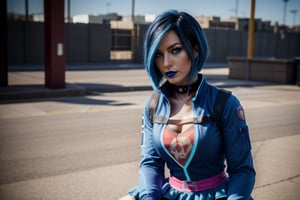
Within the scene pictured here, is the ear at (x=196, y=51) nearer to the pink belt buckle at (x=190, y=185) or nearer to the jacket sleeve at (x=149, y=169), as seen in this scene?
the jacket sleeve at (x=149, y=169)

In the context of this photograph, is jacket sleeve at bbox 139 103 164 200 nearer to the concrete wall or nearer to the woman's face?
the woman's face

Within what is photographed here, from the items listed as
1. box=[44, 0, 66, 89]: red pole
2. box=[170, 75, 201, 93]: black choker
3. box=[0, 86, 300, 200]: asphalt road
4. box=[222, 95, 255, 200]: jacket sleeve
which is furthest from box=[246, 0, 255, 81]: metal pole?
box=[222, 95, 255, 200]: jacket sleeve

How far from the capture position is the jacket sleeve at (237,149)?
2.01 meters

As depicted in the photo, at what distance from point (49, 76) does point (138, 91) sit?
3.77 metres

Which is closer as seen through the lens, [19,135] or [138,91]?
[19,135]

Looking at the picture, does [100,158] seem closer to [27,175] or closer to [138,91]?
[27,175]

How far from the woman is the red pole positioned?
13731 mm

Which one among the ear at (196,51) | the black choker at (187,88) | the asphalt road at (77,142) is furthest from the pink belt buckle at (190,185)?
the asphalt road at (77,142)

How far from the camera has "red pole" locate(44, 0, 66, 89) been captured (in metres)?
15.2

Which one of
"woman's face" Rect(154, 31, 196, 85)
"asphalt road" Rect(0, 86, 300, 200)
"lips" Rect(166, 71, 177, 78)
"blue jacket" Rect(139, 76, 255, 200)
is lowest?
"asphalt road" Rect(0, 86, 300, 200)

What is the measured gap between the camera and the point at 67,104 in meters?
12.5

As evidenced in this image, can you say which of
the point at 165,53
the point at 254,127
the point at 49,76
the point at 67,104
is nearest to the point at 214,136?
the point at 165,53

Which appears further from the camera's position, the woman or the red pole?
the red pole

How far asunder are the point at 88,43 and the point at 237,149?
1268 inches
